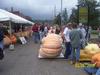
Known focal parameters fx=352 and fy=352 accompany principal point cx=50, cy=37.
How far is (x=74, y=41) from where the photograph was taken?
16.3 metres

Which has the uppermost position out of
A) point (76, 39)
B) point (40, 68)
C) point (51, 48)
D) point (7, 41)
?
point (76, 39)

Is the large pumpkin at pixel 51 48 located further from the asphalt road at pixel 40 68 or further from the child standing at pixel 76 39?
the child standing at pixel 76 39

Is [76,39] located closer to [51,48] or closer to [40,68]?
[40,68]

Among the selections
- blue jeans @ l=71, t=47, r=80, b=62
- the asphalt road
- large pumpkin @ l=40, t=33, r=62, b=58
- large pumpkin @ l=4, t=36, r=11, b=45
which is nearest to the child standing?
blue jeans @ l=71, t=47, r=80, b=62

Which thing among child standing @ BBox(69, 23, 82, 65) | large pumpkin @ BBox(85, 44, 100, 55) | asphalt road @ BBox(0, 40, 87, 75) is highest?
child standing @ BBox(69, 23, 82, 65)

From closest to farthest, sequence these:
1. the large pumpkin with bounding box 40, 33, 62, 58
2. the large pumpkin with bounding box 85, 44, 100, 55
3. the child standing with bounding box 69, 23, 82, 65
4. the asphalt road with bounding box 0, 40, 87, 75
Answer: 1. the asphalt road with bounding box 0, 40, 87, 75
2. the child standing with bounding box 69, 23, 82, 65
3. the large pumpkin with bounding box 85, 44, 100, 55
4. the large pumpkin with bounding box 40, 33, 62, 58

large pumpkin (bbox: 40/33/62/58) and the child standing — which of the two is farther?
large pumpkin (bbox: 40/33/62/58)

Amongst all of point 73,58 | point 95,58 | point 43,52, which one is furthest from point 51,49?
point 95,58

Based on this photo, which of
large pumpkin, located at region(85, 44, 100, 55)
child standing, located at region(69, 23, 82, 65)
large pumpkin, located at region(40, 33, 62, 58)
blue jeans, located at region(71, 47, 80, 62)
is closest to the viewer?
child standing, located at region(69, 23, 82, 65)

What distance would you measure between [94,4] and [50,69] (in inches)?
3185

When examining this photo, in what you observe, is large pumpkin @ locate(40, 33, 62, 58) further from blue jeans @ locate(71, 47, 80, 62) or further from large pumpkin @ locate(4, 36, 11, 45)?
large pumpkin @ locate(4, 36, 11, 45)

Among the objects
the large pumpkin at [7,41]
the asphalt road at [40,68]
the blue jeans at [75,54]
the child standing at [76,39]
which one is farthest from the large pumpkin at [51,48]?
the large pumpkin at [7,41]

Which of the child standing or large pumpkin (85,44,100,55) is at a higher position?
the child standing

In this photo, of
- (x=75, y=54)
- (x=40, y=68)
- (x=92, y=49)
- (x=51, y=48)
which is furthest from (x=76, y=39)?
(x=51, y=48)
